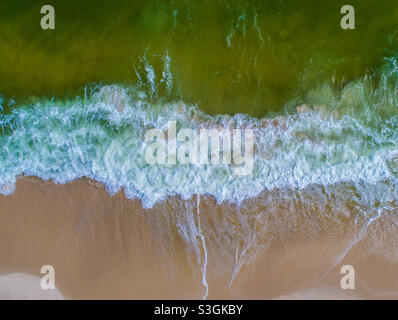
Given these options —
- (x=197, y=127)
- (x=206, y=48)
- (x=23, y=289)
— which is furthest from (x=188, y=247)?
(x=206, y=48)

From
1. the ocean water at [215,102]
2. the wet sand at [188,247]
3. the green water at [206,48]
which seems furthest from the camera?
the green water at [206,48]

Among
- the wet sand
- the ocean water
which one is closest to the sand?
the wet sand

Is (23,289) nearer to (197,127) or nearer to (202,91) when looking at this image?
(197,127)

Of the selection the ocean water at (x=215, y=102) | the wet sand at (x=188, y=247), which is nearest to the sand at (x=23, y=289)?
the wet sand at (x=188, y=247)

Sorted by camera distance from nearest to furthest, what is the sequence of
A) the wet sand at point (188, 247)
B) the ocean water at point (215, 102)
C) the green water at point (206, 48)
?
1. the wet sand at point (188, 247)
2. the ocean water at point (215, 102)
3. the green water at point (206, 48)

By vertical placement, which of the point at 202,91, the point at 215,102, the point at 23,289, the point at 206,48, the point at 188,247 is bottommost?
the point at 23,289

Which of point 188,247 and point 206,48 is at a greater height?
point 206,48

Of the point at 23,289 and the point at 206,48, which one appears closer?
the point at 23,289

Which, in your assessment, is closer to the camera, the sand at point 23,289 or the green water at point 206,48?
the sand at point 23,289

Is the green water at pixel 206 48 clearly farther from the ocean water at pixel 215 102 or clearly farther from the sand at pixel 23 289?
the sand at pixel 23 289
